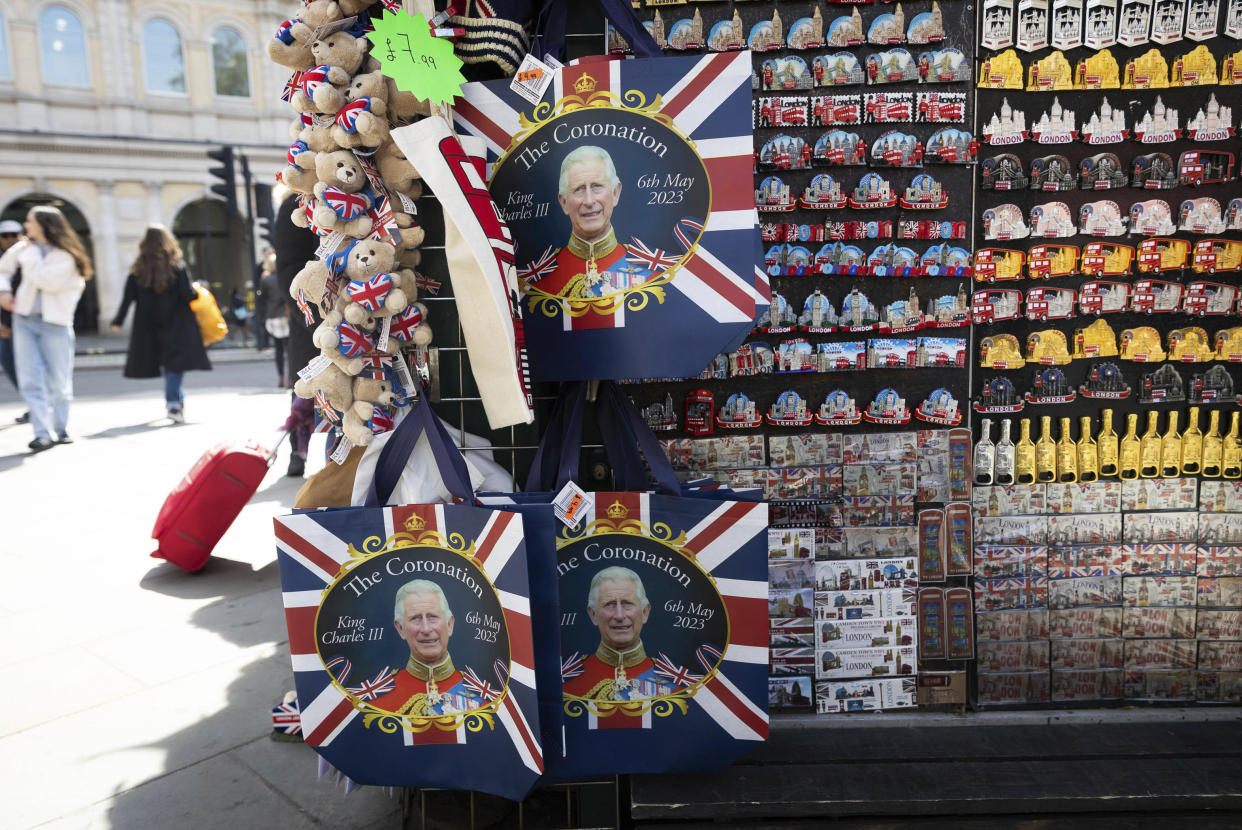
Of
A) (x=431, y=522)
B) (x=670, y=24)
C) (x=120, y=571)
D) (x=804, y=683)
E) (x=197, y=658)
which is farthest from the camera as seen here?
(x=120, y=571)

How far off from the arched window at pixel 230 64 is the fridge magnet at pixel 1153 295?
26.5 m

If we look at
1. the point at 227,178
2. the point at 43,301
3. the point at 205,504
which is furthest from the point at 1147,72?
the point at 227,178

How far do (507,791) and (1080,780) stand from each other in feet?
4.61

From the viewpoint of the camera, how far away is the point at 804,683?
241 centimetres

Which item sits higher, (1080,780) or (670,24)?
(670,24)

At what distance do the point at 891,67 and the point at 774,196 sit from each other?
477mm

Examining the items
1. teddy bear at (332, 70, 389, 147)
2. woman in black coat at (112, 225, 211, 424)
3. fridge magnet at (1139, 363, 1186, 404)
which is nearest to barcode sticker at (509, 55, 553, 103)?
teddy bear at (332, 70, 389, 147)

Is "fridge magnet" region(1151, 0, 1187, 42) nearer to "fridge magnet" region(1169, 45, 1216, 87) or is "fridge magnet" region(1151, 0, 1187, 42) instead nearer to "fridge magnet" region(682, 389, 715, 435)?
"fridge magnet" region(1169, 45, 1216, 87)

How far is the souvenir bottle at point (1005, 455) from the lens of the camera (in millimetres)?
2451

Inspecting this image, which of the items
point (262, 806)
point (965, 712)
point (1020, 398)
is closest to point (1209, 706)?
point (965, 712)

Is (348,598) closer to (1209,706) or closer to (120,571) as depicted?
(1209,706)

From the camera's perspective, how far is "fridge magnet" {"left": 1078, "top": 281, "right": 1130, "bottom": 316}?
2414 millimetres

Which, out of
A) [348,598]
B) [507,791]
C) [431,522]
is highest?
[431,522]

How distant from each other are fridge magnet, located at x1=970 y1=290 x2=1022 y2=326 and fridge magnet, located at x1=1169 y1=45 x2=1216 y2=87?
2.51 feet
